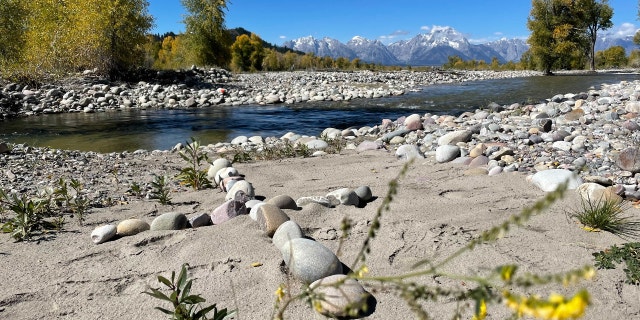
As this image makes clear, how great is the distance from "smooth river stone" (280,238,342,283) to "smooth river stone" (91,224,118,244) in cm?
159

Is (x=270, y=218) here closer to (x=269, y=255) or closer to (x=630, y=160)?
(x=269, y=255)

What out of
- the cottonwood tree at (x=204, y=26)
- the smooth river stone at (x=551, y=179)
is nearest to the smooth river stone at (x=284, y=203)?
the smooth river stone at (x=551, y=179)

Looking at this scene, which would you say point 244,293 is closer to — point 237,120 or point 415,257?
point 415,257

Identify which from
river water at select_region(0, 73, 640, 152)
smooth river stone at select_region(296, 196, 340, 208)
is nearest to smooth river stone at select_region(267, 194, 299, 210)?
smooth river stone at select_region(296, 196, 340, 208)

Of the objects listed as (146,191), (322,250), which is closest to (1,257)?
(146,191)

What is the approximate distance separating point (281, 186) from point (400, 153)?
2.28 m

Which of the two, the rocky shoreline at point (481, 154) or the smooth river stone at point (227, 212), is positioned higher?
the rocky shoreline at point (481, 154)

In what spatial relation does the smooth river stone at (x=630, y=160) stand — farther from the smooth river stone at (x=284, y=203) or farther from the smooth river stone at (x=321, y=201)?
the smooth river stone at (x=284, y=203)

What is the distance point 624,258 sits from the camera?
9.09 feet

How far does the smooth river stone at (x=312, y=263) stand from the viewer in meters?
2.54

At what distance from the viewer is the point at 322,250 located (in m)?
2.66

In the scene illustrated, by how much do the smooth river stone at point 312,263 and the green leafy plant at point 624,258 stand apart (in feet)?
5.56

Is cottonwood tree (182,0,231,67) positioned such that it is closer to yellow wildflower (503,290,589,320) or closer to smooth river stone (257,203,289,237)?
smooth river stone (257,203,289,237)

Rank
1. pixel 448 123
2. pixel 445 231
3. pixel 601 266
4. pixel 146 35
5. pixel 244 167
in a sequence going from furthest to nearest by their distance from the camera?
pixel 146 35 → pixel 448 123 → pixel 244 167 → pixel 445 231 → pixel 601 266
